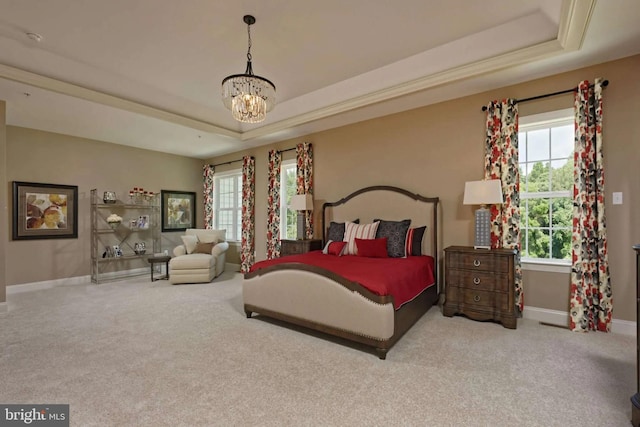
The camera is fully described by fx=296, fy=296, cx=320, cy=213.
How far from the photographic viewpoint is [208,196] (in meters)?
7.39

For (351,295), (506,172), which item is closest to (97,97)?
(351,295)

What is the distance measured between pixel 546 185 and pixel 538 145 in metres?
0.49

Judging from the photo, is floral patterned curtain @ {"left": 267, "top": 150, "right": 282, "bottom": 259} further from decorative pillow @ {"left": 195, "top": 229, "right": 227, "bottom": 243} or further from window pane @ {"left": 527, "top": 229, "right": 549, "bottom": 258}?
window pane @ {"left": 527, "top": 229, "right": 549, "bottom": 258}

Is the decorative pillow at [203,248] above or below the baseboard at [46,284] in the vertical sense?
above

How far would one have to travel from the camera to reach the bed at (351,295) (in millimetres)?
2521

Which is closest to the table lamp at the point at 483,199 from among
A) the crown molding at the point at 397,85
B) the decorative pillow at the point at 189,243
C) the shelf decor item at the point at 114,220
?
the crown molding at the point at 397,85

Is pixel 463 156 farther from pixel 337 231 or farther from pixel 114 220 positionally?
pixel 114 220

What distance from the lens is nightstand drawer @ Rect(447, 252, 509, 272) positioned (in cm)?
316

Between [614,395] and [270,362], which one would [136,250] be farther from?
[614,395]

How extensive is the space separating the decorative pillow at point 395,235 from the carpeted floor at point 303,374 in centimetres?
86

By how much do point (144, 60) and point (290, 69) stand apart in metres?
1.72

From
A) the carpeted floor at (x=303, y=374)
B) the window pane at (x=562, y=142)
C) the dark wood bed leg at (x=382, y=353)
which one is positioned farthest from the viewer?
the window pane at (x=562, y=142)

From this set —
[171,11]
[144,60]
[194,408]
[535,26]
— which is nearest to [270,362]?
[194,408]

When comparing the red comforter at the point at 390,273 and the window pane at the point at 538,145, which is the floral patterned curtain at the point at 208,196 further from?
the window pane at the point at 538,145
